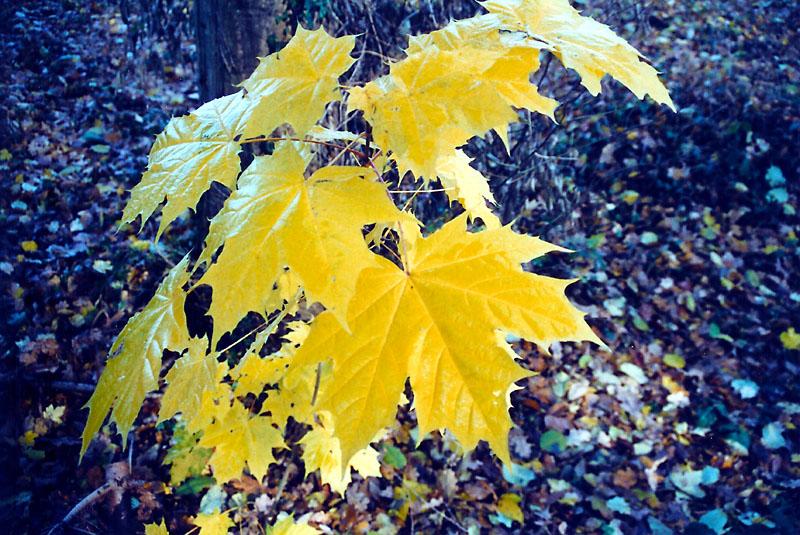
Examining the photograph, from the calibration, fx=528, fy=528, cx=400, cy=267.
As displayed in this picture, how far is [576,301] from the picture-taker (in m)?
3.83

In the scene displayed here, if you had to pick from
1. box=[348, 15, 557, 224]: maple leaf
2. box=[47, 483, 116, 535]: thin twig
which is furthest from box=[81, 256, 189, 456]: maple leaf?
box=[47, 483, 116, 535]: thin twig

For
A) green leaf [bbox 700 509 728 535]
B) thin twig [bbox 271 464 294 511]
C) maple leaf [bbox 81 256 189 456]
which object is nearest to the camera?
maple leaf [bbox 81 256 189 456]

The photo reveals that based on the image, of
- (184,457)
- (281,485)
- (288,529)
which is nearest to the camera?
(288,529)

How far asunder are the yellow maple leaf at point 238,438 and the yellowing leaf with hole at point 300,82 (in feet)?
4.19

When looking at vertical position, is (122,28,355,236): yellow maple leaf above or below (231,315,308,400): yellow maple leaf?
above

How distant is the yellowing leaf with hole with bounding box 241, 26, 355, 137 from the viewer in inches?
37.4

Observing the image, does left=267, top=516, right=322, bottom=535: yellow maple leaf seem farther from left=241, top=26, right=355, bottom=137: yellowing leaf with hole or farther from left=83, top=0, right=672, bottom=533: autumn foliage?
left=241, top=26, right=355, bottom=137: yellowing leaf with hole

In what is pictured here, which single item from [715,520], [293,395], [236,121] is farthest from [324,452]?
[715,520]

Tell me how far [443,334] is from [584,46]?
72cm

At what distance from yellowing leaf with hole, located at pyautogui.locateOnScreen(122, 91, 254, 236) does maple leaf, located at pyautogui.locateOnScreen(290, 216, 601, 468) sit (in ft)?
1.31

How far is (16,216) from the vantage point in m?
3.68

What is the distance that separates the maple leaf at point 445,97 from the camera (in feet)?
2.99

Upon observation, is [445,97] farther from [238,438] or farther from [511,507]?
[511,507]

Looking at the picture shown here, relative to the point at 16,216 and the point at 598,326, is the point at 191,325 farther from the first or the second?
the point at 598,326
